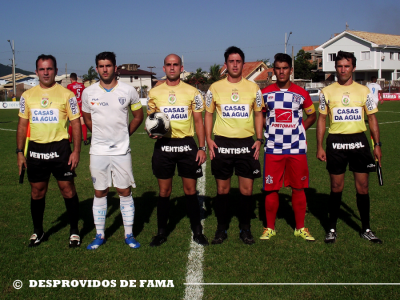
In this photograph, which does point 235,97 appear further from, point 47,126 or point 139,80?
point 139,80

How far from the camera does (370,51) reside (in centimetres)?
5134

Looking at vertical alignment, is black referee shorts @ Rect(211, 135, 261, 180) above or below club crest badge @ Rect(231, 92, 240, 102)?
below

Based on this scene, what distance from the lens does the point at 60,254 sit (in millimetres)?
4277

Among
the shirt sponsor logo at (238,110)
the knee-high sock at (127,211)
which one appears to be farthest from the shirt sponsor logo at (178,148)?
the knee-high sock at (127,211)

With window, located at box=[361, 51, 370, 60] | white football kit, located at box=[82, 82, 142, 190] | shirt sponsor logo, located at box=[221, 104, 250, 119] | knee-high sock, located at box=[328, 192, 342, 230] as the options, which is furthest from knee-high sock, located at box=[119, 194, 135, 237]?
window, located at box=[361, 51, 370, 60]

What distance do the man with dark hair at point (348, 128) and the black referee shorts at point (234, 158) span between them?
85cm

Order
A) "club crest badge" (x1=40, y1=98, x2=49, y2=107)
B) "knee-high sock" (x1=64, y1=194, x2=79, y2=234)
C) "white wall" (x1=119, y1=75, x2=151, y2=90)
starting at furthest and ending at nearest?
"white wall" (x1=119, y1=75, x2=151, y2=90), "knee-high sock" (x1=64, y1=194, x2=79, y2=234), "club crest badge" (x1=40, y1=98, x2=49, y2=107)

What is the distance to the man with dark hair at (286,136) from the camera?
4.47 metres

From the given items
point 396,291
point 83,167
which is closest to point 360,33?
point 83,167

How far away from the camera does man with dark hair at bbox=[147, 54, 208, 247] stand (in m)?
4.41

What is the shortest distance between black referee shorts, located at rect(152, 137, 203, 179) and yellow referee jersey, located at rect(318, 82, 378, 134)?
169cm

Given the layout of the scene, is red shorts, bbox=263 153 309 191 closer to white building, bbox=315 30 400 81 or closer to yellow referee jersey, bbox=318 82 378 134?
yellow referee jersey, bbox=318 82 378 134

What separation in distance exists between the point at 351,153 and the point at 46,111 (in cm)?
355

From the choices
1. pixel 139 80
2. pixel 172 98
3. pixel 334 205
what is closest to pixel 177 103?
pixel 172 98
